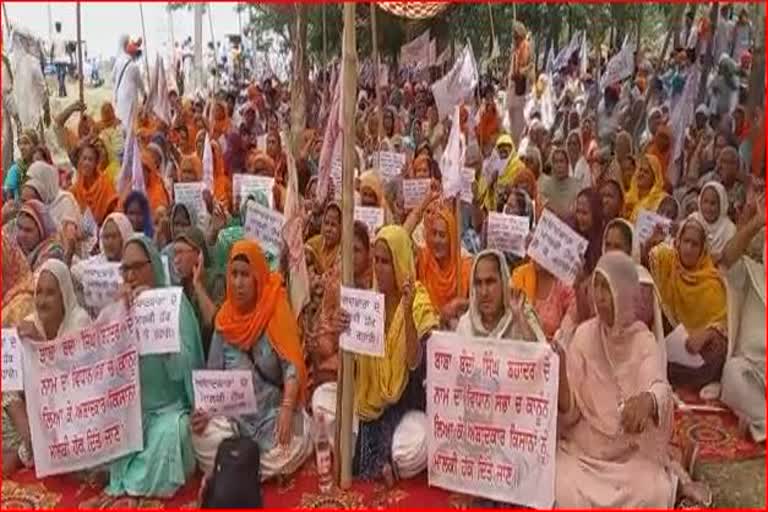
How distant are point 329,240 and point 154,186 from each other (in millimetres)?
1090

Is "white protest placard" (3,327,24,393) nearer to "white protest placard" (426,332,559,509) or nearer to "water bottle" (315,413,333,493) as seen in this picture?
"water bottle" (315,413,333,493)

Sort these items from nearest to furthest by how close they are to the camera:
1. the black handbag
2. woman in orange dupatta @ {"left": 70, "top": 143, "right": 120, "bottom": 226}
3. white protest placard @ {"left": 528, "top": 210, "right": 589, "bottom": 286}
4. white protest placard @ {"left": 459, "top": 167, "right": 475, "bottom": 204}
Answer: the black handbag
white protest placard @ {"left": 528, "top": 210, "right": 589, "bottom": 286}
woman in orange dupatta @ {"left": 70, "top": 143, "right": 120, "bottom": 226}
white protest placard @ {"left": 459, "top": 167, "right": 475, "bottom": 204}

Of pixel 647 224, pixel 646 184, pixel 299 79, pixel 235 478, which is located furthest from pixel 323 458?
pixel 299 79

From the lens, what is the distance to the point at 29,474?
3236 millimetres

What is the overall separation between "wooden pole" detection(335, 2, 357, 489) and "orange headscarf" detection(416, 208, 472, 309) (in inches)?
22.4

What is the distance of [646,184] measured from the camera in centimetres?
473

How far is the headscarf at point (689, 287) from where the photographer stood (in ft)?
12.6

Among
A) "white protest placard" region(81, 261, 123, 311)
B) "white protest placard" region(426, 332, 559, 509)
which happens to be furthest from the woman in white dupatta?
"white protest placard" region(81, 261, 123, 311)

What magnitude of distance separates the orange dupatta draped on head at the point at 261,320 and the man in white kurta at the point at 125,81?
6.43 ft

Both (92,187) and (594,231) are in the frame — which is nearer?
A: (594,231)

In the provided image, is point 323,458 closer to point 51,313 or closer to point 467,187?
point 51,313

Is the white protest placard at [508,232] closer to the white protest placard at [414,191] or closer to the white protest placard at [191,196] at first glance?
the white protest placard at [414,191]

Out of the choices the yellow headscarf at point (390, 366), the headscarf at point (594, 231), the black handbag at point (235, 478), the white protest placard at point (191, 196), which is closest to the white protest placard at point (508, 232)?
the headscarf at point (594, 231)

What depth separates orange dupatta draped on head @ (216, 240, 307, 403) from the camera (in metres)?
3.20
